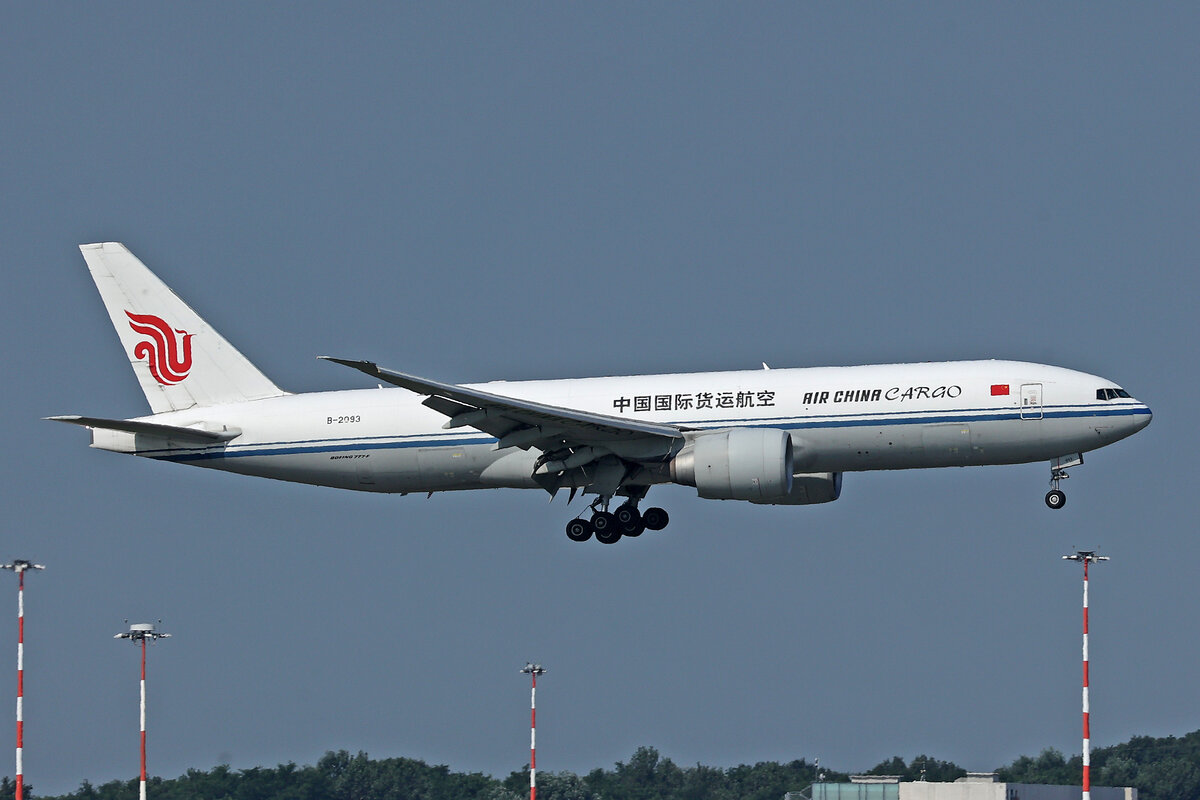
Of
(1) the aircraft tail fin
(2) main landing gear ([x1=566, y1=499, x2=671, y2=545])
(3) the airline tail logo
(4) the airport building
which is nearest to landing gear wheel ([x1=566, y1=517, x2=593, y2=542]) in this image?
(2) main landing gear ([x1=566, y1=499, x2=671, y2=545])

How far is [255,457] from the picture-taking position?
60062 millimetres

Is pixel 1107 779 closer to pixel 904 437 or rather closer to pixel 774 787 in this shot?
pixel 774 787

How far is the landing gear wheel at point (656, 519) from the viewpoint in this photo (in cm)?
6022

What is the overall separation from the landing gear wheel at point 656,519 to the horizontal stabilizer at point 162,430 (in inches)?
498

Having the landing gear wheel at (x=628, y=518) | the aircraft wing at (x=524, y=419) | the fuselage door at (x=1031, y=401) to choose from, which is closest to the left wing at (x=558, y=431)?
the aircraft wing at (x=524, y=419)

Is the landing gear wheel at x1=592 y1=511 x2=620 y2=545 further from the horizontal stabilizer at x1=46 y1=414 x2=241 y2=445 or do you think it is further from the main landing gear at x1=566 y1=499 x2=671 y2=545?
the horizontal stabilizer at x1=46 y1=414 x2=241 y2=445

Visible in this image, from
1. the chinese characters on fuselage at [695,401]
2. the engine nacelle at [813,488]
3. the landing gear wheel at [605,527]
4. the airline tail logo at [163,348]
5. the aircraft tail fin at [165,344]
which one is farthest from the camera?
the airline tail logo at [163,348]

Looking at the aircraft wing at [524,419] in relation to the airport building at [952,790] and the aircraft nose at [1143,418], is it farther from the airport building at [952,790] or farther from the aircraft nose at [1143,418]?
the airport building at [952,790]

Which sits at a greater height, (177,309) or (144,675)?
(177,309)

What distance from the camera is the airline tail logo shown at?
62750 mm

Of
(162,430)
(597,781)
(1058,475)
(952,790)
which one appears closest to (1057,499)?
(1058,475)

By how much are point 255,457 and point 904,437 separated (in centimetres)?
1956

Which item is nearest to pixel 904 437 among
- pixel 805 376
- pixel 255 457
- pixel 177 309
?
pixel 805 376

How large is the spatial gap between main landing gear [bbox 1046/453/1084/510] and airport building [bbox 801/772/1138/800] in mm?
44288
